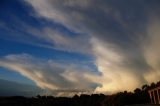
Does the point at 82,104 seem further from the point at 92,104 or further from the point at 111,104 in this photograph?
the point at 111,104

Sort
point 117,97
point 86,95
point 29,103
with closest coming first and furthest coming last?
point 117,97, point 86,95, point 29,103

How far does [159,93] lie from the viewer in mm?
40500

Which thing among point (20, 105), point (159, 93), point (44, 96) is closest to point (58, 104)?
point (20, 105)

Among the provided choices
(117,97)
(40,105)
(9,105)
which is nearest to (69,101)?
(40,105)

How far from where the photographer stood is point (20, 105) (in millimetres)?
138500

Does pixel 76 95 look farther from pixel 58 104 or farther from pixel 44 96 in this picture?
pixel 44 96

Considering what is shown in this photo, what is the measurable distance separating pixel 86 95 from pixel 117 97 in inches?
2527

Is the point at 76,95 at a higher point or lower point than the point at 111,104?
higher

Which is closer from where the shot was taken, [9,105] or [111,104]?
[111,104]

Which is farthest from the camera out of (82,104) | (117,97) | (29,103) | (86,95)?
(29,103)

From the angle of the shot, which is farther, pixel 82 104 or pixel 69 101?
pixel 69 101

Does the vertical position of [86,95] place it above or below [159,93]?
above

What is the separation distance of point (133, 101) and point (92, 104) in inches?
1378

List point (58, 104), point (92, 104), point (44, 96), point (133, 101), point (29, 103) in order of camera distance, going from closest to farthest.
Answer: point (133, 101) → point (92, 104) → point (58, 104) → point (29, 103) → point (44, 96)
